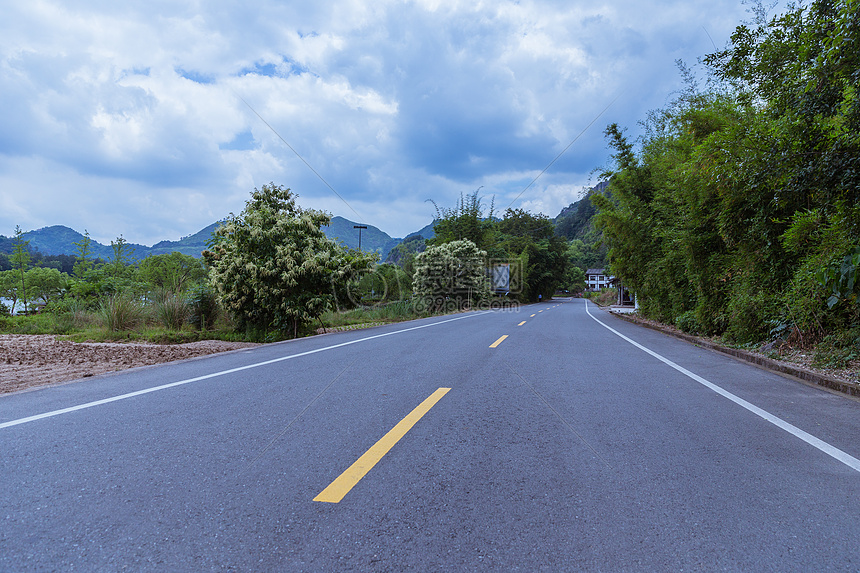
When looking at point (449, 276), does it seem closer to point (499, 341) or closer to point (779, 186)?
point (499, 341)

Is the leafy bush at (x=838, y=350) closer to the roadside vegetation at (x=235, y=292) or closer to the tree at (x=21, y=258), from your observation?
the roadside vegetation at (x=235, y=292)

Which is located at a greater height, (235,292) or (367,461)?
(235,292)

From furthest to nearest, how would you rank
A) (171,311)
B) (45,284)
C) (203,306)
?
(45,284) → (203,306) → (171,311)

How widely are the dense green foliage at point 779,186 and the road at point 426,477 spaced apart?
2.81 metres

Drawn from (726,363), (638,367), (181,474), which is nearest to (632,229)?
(726,363)

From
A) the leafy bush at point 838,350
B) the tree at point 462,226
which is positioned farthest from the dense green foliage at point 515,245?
the leafy bush at point 838,350

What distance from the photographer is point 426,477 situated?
277 cm

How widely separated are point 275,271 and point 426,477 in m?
9.90

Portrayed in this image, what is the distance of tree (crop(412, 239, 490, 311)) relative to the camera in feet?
105

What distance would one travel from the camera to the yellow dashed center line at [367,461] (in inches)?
99.3

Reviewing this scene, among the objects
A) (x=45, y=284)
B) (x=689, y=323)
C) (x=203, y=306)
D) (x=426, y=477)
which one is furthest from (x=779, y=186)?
(x=45, y=284)

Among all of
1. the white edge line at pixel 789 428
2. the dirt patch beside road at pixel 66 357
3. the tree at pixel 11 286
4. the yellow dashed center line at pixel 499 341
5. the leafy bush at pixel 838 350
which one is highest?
the tree at pixel 11 286

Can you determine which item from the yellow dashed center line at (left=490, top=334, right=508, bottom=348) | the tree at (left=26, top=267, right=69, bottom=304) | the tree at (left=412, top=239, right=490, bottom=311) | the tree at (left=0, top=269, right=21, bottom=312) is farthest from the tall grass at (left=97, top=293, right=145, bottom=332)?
the tree at (left=412, top=239, right=490, bottom=311)

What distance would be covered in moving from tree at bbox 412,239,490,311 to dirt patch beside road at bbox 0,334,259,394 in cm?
2226
